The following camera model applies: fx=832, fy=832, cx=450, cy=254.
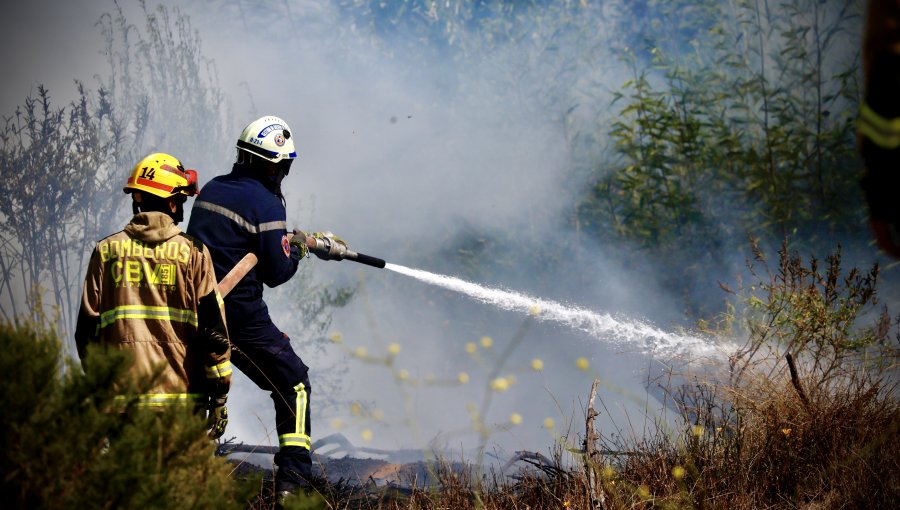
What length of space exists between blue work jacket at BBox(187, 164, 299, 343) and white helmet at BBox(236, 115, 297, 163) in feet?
0.73

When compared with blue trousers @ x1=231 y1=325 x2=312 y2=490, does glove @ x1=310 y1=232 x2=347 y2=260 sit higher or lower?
higher

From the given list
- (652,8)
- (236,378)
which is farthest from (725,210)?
(236,378)

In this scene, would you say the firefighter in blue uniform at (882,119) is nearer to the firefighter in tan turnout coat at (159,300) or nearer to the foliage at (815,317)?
the firefighter in tan turnout coat at (159,300)

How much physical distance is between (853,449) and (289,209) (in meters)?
8.61

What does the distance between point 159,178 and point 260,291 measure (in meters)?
0.81

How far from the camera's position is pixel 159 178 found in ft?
11.1

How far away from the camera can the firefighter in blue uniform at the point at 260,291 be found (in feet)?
12.7

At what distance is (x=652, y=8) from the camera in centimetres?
939

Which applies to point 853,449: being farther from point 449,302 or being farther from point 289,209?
point 289,209

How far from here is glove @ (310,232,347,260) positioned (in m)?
4.36

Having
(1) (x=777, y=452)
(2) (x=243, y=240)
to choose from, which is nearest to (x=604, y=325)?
(1) (x=777, y=452)

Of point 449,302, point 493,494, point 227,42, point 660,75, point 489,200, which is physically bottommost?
point 493,494

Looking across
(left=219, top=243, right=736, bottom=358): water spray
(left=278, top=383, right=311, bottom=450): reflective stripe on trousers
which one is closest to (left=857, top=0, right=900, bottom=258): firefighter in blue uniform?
(left=278, top=383, right=311, bottom=450): reflective stripe on trousers

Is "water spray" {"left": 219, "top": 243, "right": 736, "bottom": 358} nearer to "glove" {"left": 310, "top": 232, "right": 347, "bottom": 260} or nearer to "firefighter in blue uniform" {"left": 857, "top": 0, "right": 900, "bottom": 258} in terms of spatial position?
"glove" {"left": 310, "top": 232, "right": 347, "bottom": 260}
